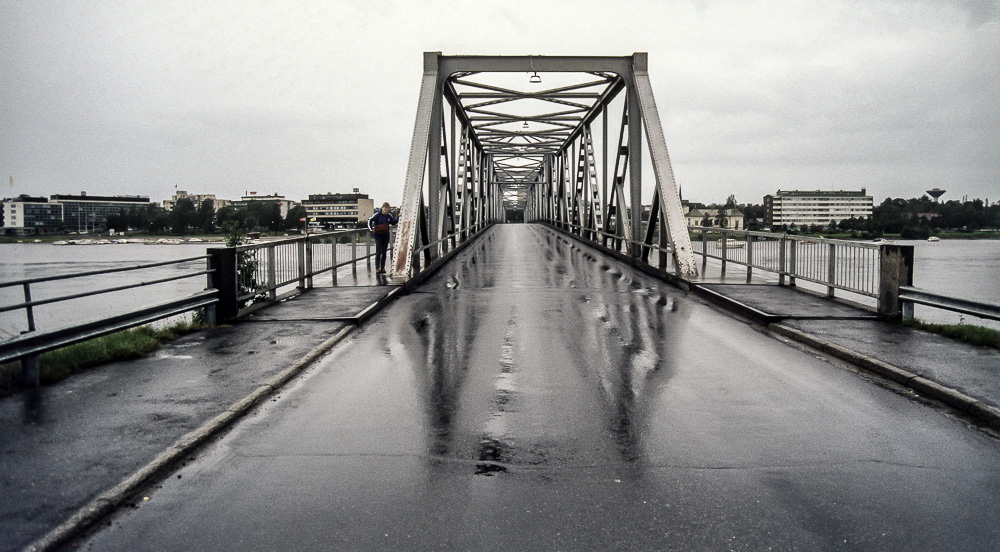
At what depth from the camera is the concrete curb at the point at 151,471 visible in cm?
346

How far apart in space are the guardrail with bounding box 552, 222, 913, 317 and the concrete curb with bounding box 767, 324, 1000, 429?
1977 millimetres

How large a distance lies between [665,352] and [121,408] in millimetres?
5390

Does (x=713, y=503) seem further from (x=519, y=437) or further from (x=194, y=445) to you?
(x=194, y=445)

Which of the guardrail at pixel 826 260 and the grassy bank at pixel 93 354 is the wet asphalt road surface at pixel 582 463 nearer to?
the grassy bank at pixel 93 354

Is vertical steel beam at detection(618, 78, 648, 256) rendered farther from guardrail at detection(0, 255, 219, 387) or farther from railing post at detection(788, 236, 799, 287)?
guardrail at detection(0, 255, 219, 387)

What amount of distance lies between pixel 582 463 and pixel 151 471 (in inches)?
101

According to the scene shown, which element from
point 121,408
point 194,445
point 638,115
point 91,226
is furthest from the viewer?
point 91,226

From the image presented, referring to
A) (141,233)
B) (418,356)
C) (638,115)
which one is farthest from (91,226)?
(418,356)

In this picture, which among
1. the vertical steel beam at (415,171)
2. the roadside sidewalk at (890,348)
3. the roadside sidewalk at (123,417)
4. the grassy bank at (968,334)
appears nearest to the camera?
the roadside sidewalk at (123,417)

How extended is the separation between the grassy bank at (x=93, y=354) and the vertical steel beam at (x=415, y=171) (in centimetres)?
676

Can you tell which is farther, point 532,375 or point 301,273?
point 301,273

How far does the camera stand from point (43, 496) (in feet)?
12.7

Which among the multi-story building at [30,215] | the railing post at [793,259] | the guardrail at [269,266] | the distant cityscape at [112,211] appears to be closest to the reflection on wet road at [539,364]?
the railing post at [793,259]

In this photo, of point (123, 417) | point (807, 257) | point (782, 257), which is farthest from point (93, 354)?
point (782, 257)
